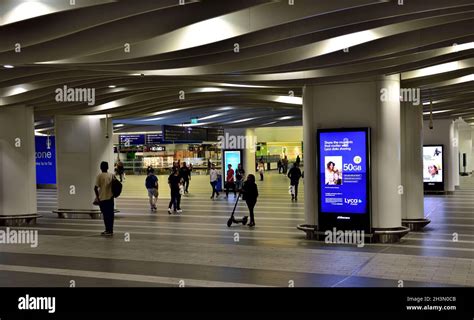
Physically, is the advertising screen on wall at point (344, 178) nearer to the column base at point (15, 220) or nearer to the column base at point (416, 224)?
the column base at point (416, 224)

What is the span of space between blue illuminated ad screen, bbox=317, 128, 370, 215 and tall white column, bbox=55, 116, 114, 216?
1060cm

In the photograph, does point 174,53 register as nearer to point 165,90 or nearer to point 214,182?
point 165,90

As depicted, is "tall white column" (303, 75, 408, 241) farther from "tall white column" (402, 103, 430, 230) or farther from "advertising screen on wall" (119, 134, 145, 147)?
"advertising screen on wall" (119, 134, 145, 147)

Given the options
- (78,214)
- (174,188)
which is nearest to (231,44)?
(174,188)

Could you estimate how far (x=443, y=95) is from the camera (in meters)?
19.7

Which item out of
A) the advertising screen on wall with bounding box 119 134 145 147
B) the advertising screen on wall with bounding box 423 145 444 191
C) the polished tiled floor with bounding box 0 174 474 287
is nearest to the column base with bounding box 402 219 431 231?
the polished tiled floor with bounding box 0 174 474 287

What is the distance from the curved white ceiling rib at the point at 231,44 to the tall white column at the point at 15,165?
2811 mm

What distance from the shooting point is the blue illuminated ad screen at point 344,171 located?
13984 millimetres

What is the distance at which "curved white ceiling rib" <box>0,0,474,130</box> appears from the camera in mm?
8891

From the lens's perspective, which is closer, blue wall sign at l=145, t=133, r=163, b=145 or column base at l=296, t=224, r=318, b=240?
column base at l=296, t=224, r=318, b=240

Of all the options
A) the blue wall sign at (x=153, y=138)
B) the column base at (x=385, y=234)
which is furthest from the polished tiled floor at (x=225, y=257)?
the blue wall sign at (x=153, y=138)

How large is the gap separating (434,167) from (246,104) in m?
13.9
